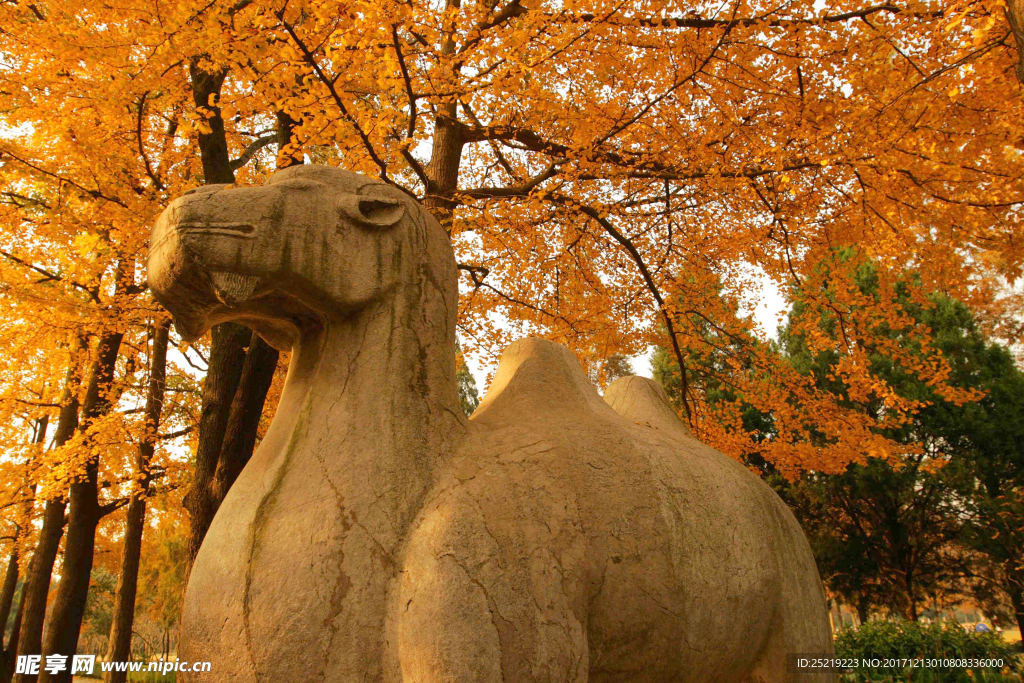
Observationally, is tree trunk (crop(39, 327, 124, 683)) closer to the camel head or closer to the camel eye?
the camel head

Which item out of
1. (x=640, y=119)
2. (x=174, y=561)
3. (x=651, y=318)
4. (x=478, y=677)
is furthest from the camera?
(x=174, y=561)

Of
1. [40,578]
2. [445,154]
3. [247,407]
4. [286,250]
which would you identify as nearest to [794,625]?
[286,250]

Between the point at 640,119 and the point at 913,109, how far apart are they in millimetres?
2909

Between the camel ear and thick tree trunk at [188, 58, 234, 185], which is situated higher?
thick tree trunk at [188, 58, 234, 185]

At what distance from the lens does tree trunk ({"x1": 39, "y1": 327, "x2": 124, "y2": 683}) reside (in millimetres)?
8328

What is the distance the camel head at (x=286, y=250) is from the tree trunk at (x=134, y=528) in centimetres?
751

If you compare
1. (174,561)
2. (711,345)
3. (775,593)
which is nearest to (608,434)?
(775,593)

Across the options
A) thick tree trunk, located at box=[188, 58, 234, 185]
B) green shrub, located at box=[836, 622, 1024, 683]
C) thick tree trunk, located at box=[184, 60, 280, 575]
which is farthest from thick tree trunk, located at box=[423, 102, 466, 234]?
green shrub, located at box=[836, 622, 1024, 683]

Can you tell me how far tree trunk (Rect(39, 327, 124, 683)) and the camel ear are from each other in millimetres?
7350

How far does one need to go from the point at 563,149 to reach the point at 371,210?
5.22 meters

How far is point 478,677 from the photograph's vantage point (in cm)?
170

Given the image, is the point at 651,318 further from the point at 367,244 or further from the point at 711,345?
the point at 367,244

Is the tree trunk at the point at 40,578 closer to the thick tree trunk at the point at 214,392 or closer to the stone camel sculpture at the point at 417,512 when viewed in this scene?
the thick tree trunk at the point at 214,392

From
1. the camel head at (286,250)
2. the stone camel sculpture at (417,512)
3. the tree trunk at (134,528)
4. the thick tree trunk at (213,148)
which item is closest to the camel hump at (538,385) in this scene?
the stone camel sculpture at (417,512)
